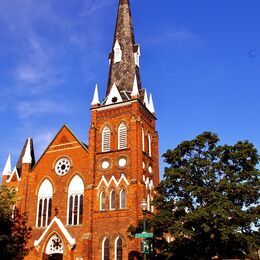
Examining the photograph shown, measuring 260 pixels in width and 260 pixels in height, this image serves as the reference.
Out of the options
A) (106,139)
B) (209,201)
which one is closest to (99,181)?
(106,139)

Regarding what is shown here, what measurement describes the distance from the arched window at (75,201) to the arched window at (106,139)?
391cm

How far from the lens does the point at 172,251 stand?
2805cm

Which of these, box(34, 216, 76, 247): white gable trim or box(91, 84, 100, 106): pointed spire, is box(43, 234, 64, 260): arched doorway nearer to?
box(34, 216, 76, 247): white gable trim

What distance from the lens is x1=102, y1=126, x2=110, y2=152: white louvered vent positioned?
40875 mm

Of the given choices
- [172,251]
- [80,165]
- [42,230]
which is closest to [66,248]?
[42,230]

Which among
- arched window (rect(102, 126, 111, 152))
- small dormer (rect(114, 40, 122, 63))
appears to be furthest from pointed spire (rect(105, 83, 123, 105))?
small dormer (rect(114, 40, 122, 63))

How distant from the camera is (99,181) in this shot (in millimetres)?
39281

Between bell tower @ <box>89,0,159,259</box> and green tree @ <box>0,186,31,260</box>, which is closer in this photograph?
green tree @ <box>0,186,31,260</box>

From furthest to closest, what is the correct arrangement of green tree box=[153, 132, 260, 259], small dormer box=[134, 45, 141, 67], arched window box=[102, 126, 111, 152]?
small dormer box=[134, 45, 141, 67], arched window box=[102, 126, 111, 152], green tree box=[153, 132, 260, 259]

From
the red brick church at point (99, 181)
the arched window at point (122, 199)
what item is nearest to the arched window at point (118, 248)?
the red brick church at point (99, 181)

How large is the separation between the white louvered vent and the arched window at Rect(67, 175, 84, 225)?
3898mm

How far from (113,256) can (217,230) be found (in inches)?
516

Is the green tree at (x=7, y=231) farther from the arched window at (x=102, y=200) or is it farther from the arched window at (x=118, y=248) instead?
the arched window at (x=102, y=200)

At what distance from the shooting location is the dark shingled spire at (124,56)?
4535 centimetres
